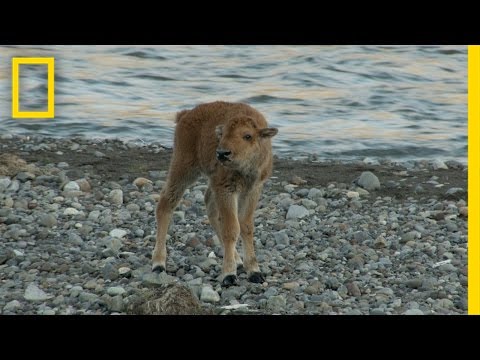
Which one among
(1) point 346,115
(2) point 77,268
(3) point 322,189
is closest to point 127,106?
(1) point 346,115

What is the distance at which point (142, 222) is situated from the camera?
12742 mm

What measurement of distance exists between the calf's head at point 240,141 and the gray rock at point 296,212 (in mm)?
3031

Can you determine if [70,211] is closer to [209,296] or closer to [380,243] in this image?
[209,296]

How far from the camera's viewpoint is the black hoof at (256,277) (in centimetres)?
1041

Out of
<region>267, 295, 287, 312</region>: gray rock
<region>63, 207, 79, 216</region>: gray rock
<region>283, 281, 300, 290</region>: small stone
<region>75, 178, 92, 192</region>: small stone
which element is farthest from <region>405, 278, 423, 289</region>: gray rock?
<region>75, 178, 92, 192</region>: small stone

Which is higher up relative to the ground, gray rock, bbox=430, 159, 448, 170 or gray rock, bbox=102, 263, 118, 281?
gray rock, bbox=430, 159, 448, 170

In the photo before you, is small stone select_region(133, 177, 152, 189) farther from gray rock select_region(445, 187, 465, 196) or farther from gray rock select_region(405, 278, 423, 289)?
gray rock select_region(405, 278, 423, 289)

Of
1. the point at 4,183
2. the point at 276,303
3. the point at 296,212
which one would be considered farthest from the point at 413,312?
the point at 4,183

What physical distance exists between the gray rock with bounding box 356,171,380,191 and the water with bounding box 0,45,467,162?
8.01 feet

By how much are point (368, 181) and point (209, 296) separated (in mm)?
6251

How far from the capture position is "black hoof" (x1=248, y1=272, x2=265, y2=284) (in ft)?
34.1

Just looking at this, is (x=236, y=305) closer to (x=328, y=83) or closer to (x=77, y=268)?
(x=77, y=268)

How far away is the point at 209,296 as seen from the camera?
9586 millimetres

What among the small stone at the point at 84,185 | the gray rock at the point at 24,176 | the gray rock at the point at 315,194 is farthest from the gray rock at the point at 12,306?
the gray rock at the point at 315,194
